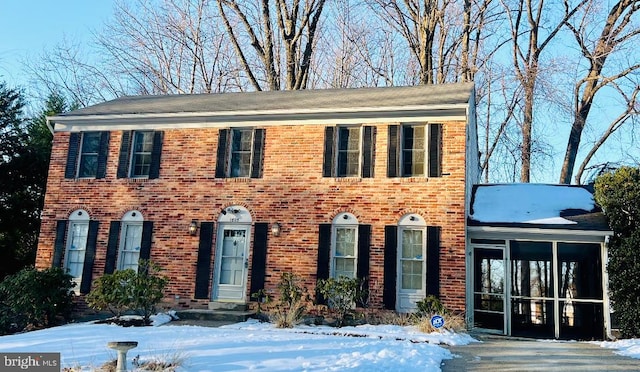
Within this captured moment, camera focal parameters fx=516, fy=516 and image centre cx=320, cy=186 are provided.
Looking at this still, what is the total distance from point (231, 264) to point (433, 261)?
5111 millimetres

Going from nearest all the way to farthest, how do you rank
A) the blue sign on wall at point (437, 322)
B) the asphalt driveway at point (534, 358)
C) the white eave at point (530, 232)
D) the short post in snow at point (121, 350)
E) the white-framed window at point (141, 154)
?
the short post in snow at point (121, 350) → the asphalt driveway at point (534, 358) → the blue sign on wall at point (437, 322) → the white eave at point (530, 232) → the white-framed window at point (141, 154)

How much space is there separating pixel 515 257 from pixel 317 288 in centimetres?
594

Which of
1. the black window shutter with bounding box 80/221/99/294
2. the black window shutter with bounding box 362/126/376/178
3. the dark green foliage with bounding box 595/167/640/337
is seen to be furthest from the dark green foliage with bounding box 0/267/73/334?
the dark green foliage with bounding box 595/167/640/337

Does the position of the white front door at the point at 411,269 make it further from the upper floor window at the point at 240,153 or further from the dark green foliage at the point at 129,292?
the dark green foliage at the point at 129,292

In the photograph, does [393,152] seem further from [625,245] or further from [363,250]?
[625,245]

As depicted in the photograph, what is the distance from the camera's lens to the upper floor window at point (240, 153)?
13766mm

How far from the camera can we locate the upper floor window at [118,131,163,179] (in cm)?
1435

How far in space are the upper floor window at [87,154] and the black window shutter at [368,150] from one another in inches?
287

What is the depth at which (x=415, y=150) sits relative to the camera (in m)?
12.9

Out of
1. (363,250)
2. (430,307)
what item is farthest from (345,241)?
(430,307)

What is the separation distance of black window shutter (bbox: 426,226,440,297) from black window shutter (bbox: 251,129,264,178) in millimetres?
4666

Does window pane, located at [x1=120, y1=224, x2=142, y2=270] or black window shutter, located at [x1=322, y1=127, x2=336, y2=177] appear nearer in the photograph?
black window shutter, located at [x1=322, y1=127, x2=336, y2=177]

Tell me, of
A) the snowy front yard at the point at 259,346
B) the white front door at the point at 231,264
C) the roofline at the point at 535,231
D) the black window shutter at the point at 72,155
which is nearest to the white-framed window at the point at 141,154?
the black window shutter at the point at 72,155

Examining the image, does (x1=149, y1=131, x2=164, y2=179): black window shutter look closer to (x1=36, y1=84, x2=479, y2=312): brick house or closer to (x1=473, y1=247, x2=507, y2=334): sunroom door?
(x1=36, y1=84, x2=479, y2=312): brick house
